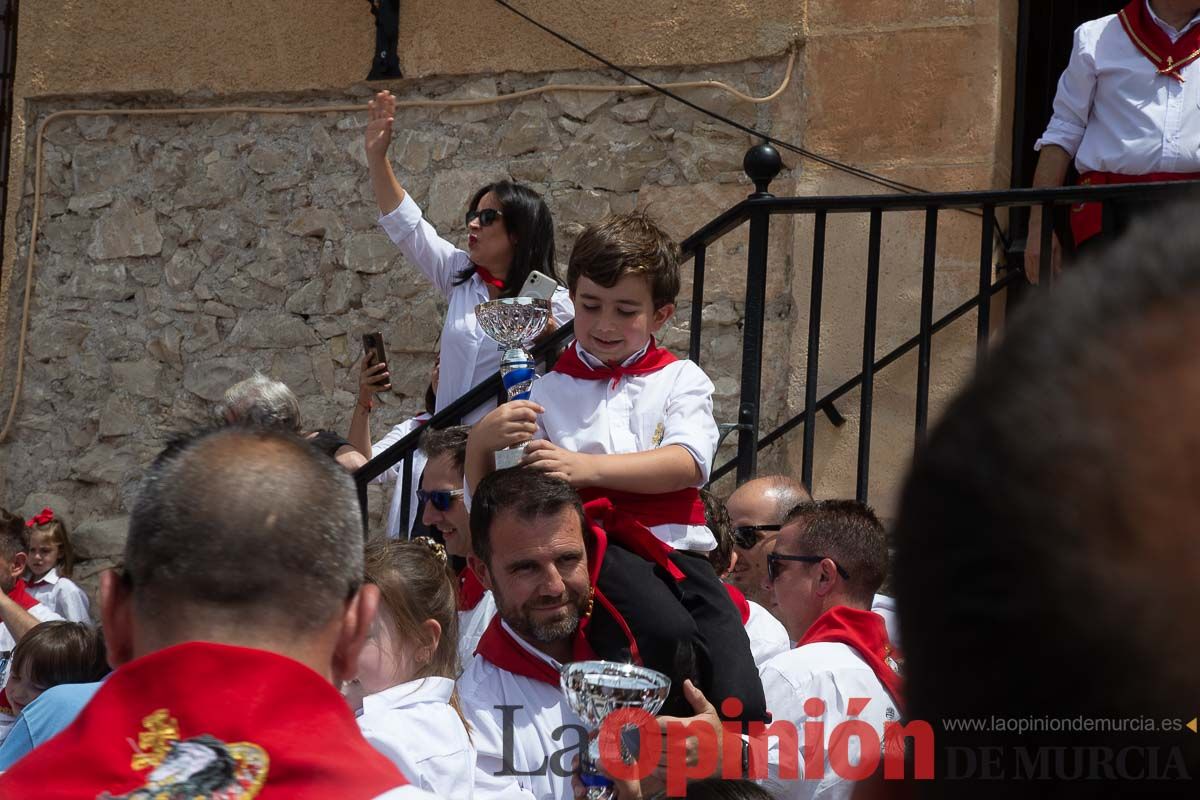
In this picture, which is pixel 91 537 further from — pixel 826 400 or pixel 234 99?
pixel 826 400

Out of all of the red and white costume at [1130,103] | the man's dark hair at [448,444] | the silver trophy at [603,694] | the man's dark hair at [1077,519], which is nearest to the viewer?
the man's dark hair at [1077,519]

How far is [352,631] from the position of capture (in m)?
1.62

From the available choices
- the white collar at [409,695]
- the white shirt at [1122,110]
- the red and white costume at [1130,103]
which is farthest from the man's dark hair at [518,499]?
the white shirt at [1122,110]

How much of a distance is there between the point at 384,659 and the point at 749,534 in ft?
5.41

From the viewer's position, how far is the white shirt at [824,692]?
311 cm

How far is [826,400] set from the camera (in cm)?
565

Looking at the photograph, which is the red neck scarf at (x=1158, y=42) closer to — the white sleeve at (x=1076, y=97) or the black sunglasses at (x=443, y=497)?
the white sleeve at (x=1076, y=97)

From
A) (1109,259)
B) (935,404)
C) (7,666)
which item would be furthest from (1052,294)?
(935,404)

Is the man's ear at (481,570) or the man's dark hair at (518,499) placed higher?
the man's dark hair at (518,499)

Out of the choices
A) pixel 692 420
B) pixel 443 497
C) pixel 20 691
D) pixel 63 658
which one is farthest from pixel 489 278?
pixel 20 691

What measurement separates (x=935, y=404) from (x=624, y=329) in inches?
95.6

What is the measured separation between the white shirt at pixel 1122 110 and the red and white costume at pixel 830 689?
6.63 feet

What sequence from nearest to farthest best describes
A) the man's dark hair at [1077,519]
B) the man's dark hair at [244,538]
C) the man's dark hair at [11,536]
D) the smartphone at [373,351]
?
the man's dark hair at [1077,519] → the man's dark hair at [244,538] → the smartphone at [373,351] → the man's dark hair at [11,536]

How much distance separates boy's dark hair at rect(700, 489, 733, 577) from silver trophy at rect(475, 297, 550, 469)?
0.71m
